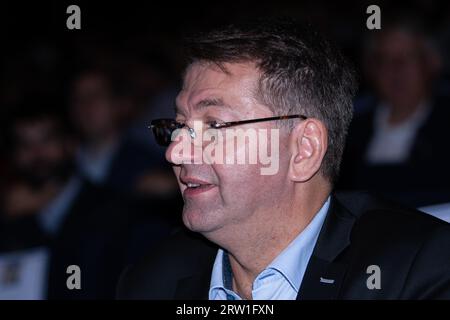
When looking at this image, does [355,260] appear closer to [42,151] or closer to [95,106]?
[42,151]

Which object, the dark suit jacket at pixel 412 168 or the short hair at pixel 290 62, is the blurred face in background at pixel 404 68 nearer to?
→ the dark suit jacket at pixel 412 168

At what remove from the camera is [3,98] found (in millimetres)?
6449

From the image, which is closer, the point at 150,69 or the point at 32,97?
the point at 32,97

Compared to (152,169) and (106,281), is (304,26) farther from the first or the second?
(152,169)

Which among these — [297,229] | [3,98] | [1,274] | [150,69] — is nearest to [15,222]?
[1,274]

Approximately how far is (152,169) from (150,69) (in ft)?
5.90

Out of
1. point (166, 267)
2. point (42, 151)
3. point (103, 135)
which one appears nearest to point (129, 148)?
point (103, 135)

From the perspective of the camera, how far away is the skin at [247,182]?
1910mm

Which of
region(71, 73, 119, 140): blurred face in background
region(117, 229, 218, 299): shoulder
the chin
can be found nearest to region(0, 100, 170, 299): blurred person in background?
region(117, 229, 218, 299): shoulder

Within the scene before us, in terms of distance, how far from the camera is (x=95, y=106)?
180 inches

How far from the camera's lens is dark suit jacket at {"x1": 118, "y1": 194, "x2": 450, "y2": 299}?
5.72 feet

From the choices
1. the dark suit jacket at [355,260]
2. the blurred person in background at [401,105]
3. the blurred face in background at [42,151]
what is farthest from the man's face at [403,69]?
the dark suit jacket at [355,260]

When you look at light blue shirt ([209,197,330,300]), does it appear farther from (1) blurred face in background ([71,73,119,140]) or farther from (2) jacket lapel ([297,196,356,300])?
(1) blurred face in background ([71,73,119,140])

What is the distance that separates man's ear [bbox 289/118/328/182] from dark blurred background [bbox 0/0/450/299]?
1.18 ft
